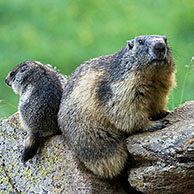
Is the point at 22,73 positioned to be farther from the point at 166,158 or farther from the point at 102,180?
the point at 166,158

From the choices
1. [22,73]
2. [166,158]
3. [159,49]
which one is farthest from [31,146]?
[159,49]

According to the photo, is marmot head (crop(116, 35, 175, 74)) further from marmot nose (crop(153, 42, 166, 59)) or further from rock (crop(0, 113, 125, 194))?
rock (crop(0, 113, 125, 194))

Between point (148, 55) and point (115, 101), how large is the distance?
2.20 feet

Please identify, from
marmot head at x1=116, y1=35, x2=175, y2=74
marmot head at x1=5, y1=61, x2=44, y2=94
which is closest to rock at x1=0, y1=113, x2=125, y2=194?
marmot head at x1=5, y1=61, x2=44, y2=94

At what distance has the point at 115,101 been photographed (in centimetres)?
548

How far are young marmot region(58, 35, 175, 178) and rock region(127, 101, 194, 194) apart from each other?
0.73 feet

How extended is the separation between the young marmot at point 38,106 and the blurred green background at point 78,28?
3555 millimetres

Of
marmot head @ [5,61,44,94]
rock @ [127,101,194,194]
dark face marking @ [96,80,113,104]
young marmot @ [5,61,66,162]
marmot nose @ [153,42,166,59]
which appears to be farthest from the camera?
marmot head @ [5,61,44,94]

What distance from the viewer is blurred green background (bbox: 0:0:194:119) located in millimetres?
10508

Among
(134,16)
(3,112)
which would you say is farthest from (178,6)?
(3,112)

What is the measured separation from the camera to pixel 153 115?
5.73 meters

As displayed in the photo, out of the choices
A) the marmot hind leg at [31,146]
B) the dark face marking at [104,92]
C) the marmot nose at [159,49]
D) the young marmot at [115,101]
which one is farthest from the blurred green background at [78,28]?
the marmot nose at [159,49]

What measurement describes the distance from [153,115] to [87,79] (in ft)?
2.97

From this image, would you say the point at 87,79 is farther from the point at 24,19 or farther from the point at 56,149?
the point at 24,19
